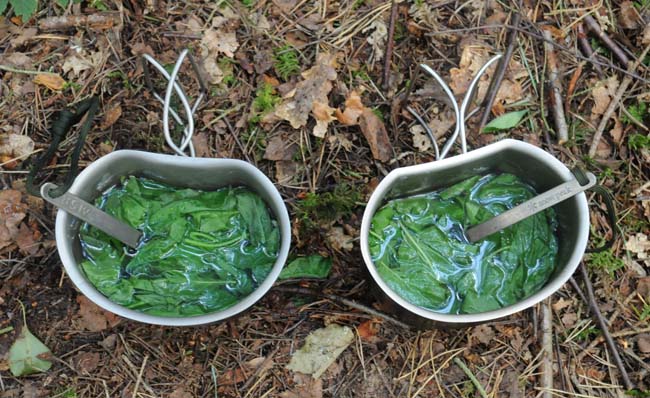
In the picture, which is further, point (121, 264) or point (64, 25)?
point (64, 25)

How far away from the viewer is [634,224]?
2508 mm

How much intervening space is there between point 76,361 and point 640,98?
2608mm

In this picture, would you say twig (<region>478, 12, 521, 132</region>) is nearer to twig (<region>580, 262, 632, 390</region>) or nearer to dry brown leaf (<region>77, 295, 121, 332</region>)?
twig (<region>580, 262, 632, 390</region>)

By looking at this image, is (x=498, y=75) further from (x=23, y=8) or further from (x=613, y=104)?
(x=23, y=8)

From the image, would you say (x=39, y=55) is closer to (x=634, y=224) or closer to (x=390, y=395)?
(x=390, y=395)

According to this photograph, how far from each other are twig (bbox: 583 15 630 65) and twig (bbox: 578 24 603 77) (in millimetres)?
38

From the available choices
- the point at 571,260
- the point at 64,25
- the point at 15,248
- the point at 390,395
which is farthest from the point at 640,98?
the point at 15,248

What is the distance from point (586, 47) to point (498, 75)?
0.47 m

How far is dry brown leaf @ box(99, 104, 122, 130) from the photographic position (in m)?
2.43

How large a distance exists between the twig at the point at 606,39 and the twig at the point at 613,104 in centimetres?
4

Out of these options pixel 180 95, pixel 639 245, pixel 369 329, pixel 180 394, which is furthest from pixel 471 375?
pixel 180 95

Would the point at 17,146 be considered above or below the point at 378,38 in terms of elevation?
→ below

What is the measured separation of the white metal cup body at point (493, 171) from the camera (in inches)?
73.4

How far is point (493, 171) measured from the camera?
2.18 m
